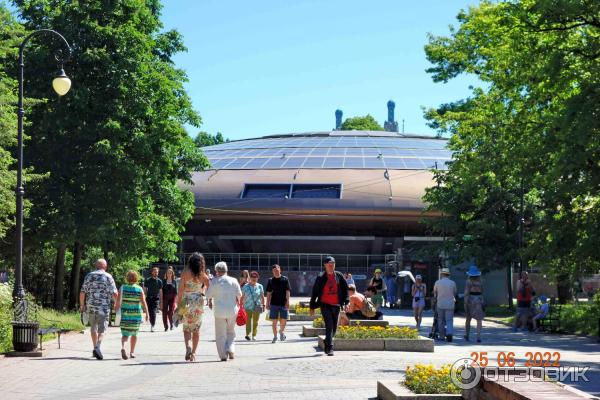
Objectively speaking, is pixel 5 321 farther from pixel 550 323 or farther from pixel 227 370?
pixel 550 323

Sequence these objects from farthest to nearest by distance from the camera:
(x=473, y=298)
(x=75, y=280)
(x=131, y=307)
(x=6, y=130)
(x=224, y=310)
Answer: (x=75, y=280)
(x=6, y=130)
(x=473, y=298)
(x=131, y=307)
(x=224, y=310)

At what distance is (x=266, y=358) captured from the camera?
18.0 m

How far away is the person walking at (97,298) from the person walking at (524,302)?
48.3 ft

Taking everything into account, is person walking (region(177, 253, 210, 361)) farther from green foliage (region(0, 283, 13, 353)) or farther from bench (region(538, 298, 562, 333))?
bench (region(538, 298, 562, 333))

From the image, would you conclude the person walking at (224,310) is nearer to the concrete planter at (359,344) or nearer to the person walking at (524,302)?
the concrete planter at (359,344)

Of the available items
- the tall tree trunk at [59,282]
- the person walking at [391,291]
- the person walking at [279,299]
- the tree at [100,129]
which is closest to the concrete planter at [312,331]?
the person walking at [279,299]

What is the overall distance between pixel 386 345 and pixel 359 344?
0.53 metres

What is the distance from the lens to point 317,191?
6556 cm

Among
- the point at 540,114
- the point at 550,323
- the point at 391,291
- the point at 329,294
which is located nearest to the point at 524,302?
the point at 550,323

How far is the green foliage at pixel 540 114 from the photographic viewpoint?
908 inches

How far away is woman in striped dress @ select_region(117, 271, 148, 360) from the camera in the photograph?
18.0 m

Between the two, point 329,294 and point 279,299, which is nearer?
point 329,294

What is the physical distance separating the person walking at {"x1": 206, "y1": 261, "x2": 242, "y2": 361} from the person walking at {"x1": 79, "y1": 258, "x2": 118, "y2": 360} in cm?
191

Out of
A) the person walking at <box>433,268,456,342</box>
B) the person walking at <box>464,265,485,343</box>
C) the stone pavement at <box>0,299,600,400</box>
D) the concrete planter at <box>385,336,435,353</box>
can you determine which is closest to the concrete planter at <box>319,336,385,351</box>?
the concrete planter at <box>385,336,435,353</box>
